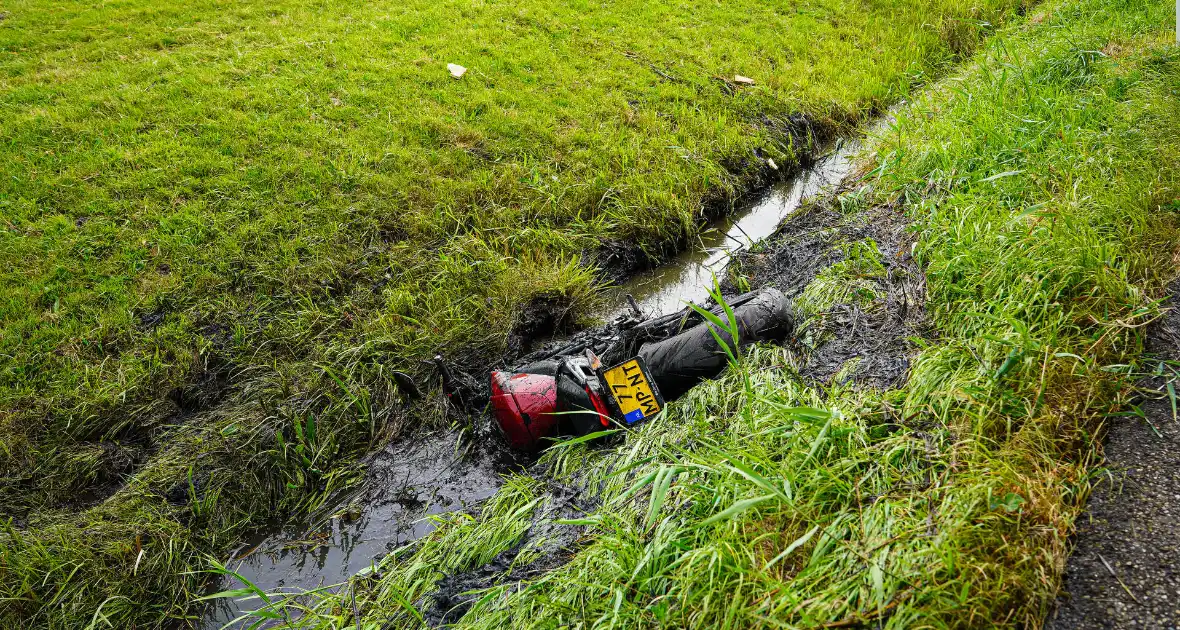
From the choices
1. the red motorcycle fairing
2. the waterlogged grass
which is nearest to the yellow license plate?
the waterlogged grass

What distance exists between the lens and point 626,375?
3225 millimetres

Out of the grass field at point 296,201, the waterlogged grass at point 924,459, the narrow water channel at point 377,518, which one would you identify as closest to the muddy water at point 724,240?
the grass field at point 296,201

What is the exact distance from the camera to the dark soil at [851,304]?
11.0ft

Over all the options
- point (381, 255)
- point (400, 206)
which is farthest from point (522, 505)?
point (400, 206)

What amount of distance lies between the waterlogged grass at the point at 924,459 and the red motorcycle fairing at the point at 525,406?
0.21 m

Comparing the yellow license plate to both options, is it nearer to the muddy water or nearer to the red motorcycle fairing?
the red motorcycle fairing

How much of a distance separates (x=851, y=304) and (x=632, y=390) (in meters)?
1.57

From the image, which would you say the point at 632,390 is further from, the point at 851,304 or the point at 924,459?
Result: the point at 851,304

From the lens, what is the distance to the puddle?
130 inches

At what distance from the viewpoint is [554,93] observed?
6.77 m

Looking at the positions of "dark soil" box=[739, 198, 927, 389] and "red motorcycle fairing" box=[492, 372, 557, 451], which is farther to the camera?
"red motorcycle fairing" box=[492, 372, 557, 451]

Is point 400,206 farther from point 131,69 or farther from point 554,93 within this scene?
point 131,69

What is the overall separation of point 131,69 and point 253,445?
511 cm

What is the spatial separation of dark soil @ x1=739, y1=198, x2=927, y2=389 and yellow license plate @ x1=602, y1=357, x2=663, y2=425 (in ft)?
2.82
